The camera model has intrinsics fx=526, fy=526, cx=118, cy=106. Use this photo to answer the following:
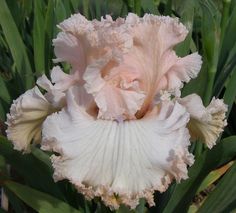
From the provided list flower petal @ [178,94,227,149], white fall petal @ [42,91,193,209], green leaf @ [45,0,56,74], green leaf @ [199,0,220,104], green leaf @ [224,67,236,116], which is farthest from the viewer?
green leaf @ [45,0,56,74]

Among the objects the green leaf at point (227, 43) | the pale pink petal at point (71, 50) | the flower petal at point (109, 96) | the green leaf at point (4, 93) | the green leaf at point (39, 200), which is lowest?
the green leaf at point (39, 200)

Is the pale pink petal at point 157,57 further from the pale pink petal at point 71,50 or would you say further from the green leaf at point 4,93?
the green leaf at point 4,93

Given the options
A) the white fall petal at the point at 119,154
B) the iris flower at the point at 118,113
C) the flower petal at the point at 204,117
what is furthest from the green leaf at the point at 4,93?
the flower petal at the point at 204,117

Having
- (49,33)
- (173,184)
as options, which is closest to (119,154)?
(173,184)

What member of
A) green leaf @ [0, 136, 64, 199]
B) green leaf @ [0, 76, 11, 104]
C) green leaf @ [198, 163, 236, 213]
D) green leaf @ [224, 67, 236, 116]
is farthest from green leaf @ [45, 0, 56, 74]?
green leaf @ [198, 163, 236, 213]

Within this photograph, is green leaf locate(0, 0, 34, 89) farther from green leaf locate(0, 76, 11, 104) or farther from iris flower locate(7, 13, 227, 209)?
iris flower locate(7, 13, 227, 209)

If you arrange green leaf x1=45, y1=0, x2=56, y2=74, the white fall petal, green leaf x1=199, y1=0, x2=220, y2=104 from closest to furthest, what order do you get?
the white fall petal
green leaf x1=199, y1=0, x2=220, y2=104
green leaf x1=45, y1=0, x2=56, y2=74
